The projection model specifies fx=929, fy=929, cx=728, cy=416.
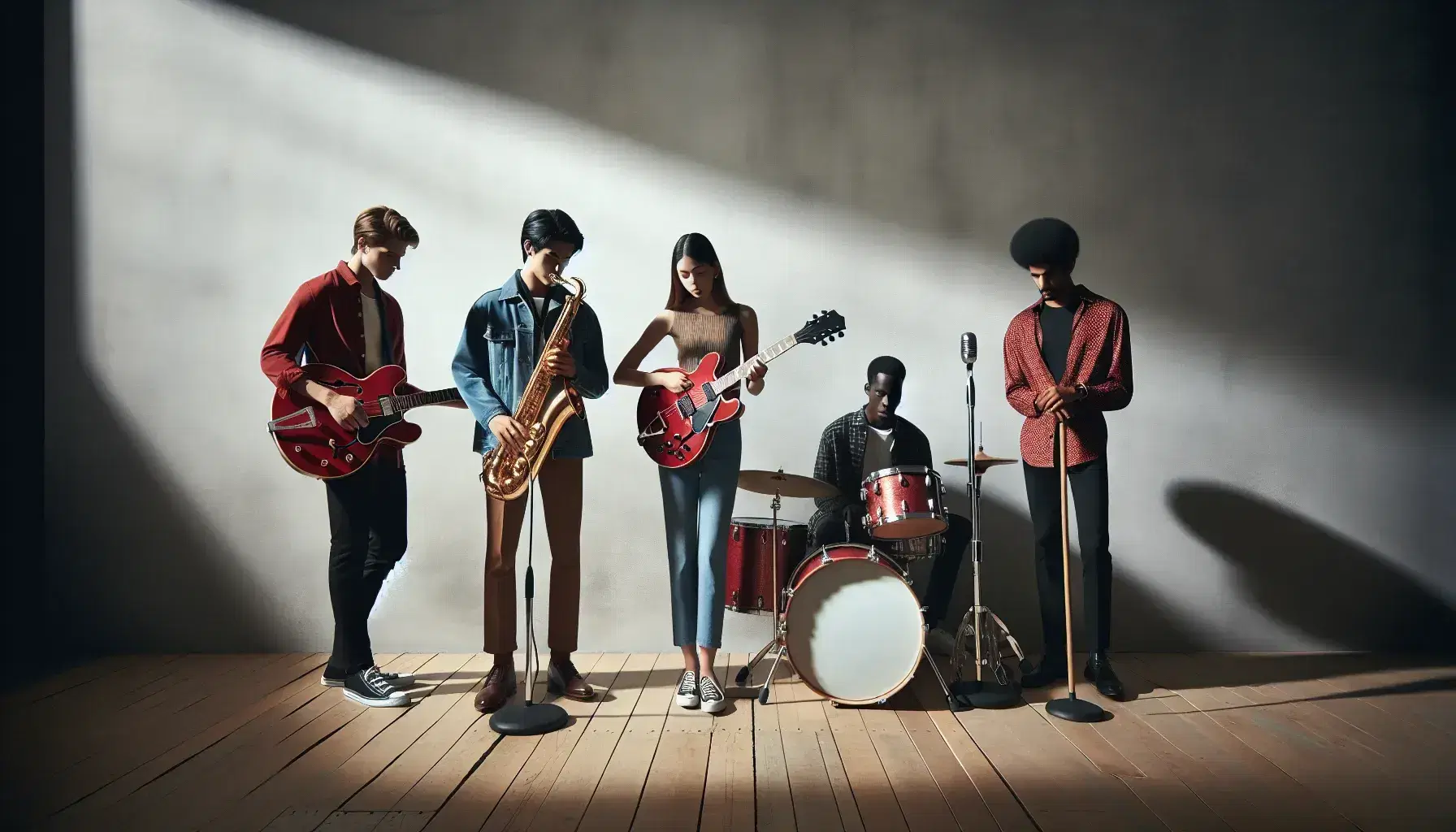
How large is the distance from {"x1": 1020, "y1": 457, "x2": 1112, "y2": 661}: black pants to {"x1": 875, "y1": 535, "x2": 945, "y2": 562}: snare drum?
40 cm

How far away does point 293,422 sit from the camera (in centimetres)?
344

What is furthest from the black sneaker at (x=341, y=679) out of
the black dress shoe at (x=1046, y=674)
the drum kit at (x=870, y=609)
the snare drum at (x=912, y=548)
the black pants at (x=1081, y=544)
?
the black pants at (x=1081, y=544)

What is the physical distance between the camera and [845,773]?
273 cm

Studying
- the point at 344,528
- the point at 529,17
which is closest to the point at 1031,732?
the point at 344,528

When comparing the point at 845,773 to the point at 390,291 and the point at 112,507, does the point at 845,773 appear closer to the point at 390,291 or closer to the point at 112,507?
the point at 390,291

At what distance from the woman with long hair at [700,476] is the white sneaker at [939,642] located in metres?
1.20

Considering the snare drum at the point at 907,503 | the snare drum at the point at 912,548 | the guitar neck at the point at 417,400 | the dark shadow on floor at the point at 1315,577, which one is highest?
the guitar neck at the point at 417,400

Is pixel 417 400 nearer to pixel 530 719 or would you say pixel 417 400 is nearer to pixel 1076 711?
pixel 530 719

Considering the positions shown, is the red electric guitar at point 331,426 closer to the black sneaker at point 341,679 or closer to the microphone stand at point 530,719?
the microphone stand at point 530,719

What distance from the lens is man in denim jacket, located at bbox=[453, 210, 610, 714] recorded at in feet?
10.9

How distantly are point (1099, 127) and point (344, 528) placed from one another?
376 cm

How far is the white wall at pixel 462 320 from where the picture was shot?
14.3ft

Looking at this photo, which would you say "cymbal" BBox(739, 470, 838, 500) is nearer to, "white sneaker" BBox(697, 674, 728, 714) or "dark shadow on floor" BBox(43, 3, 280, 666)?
"white sneaker" BBox(697, 674, 728, 714)

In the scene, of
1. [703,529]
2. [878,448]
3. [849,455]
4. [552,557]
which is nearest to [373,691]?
[552,557]
